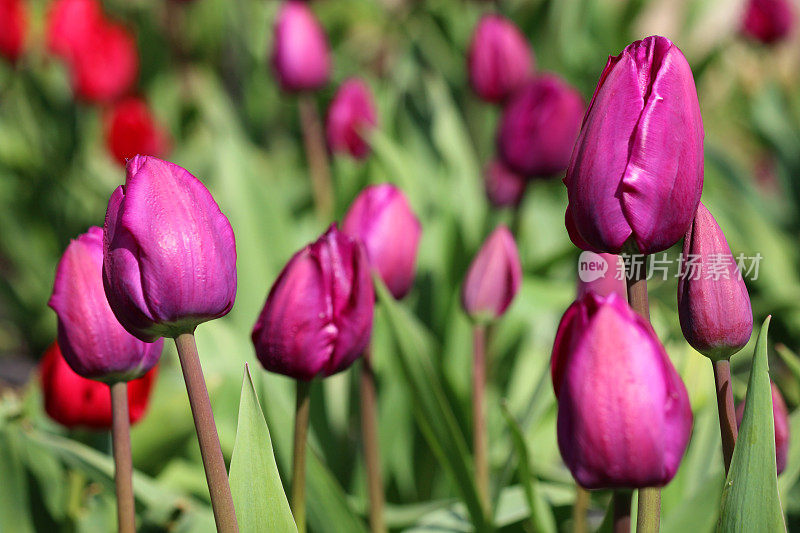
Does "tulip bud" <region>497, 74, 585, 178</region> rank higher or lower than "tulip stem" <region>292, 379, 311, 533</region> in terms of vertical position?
higher

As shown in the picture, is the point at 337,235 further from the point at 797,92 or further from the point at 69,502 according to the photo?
the point at 797,92

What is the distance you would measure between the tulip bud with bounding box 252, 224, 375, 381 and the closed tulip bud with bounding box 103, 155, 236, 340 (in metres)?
0.11

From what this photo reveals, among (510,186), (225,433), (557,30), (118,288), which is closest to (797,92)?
(557,30)

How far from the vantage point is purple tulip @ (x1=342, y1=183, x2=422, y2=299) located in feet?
2.57

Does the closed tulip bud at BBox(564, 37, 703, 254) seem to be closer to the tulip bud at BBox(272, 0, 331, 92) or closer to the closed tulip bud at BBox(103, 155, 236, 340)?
→ the closed tulip bud at BBox(103, 155, 236, 340)

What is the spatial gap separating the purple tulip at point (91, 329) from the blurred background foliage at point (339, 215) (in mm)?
212

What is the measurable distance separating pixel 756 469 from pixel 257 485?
30 cm

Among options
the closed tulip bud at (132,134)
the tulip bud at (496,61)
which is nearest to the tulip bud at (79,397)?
the tulip bud at (496,61)

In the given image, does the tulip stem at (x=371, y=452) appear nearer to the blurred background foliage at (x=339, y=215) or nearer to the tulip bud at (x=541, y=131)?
the blurred background foliage at (x=339, y=215)

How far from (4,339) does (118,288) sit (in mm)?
1831

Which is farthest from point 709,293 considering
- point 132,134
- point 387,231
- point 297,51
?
point 132,134

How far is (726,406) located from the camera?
0.53 meters

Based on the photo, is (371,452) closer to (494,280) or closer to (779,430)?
(494,280)

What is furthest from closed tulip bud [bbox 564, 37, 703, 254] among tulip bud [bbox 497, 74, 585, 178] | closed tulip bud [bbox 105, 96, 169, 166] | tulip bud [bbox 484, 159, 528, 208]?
closed tulip bud [bbox 105, 96, 169, 166]
